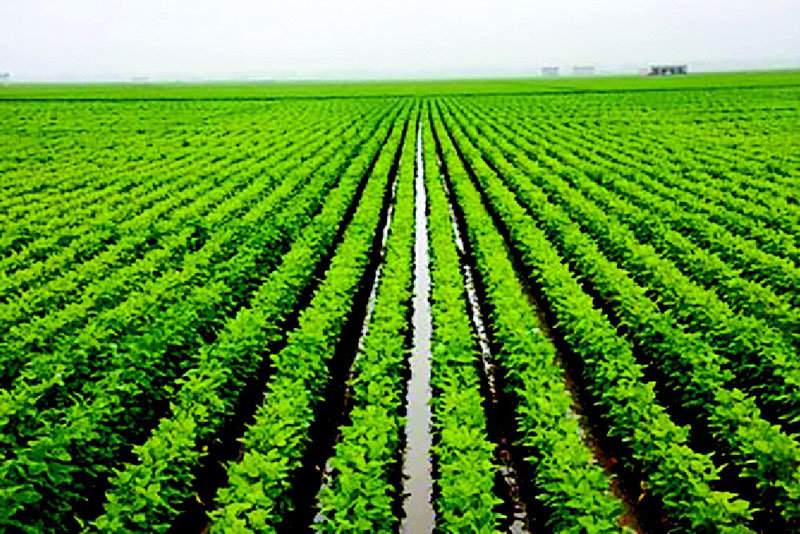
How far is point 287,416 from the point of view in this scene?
6.63 meters

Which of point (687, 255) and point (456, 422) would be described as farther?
point (687, 255)

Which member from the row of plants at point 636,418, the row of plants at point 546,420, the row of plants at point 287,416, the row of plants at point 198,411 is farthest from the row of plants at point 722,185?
the row of plants at point 198,411

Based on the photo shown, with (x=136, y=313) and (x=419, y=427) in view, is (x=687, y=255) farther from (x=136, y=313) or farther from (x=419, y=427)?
(x=136, y=313)

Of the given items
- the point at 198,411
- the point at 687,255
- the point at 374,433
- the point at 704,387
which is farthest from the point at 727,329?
the point at 198,411

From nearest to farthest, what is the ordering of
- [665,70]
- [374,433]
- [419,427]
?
[374,433], [419,427], [665,70]

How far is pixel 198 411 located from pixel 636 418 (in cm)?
461

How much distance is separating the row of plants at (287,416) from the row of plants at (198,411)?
1.28 ft

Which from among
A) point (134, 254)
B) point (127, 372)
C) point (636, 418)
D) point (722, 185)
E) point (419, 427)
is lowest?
point (419, 427)

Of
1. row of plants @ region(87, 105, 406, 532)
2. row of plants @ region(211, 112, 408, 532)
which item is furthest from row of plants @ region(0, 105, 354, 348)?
row of plants @ region(211, 112, 408, 532)

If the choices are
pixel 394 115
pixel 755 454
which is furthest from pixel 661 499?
pixel 394 115

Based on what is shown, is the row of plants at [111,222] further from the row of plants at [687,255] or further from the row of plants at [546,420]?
the row of plants at [687,255]

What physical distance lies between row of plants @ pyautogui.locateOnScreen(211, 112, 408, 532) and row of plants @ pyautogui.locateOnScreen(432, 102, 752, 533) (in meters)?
3.33

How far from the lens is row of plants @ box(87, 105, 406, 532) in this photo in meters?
5.34

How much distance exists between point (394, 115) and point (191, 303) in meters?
41.1
